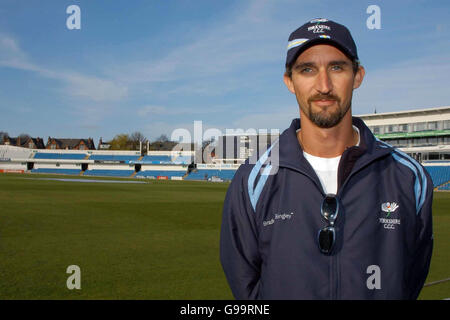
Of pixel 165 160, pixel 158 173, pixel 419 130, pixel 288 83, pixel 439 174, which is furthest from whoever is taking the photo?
pixel 165 160

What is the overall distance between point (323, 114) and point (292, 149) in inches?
11.2

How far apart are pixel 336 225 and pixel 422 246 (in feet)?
1.99

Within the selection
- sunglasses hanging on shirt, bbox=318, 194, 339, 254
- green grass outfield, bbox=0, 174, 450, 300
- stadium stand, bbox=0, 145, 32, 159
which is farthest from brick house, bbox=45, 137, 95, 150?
sunglasses hanging on shirt, bbox=318, 194, 339, 254

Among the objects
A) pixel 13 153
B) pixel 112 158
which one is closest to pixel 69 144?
pixel 13 153

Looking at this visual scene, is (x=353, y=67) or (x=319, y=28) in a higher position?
(x=319, y=28)

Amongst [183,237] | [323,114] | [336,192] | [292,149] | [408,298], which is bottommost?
[183,237]

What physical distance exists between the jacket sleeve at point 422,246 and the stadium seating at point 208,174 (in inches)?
2846

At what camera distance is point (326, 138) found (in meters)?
2.35

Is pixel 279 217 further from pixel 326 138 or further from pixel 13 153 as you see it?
pixel 13 153

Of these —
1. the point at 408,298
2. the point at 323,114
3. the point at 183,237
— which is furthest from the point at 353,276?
the point at 183,237

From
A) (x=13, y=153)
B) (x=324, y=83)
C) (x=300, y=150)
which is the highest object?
(x=13, y=153)
